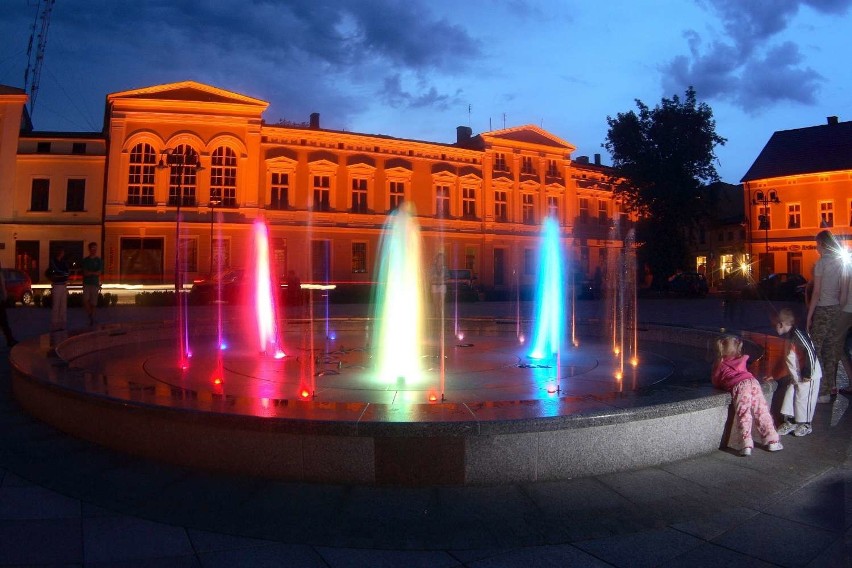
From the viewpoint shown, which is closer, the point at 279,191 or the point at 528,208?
the point at 279,191

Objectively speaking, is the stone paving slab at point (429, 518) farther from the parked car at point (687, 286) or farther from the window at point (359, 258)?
the window at point (359, 258)

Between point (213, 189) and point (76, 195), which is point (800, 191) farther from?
point (76, 195)

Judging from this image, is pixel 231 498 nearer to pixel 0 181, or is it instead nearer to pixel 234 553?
pixel 234 553

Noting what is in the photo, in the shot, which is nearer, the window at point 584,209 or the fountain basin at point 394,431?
the fountain basin at point 394,431

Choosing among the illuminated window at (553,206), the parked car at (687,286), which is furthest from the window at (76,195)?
the parked car at (687,286)

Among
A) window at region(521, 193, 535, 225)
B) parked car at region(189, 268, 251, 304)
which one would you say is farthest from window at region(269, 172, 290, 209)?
window at region(521, 193, 535, 225)

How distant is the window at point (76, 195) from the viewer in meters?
38.8

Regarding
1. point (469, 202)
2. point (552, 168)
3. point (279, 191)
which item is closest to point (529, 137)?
point (552, 168)

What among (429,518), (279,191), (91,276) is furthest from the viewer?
(279,191)

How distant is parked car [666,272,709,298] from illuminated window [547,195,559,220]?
12.9m

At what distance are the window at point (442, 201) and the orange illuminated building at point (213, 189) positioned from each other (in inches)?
3.5

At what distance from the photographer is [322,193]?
4297cm

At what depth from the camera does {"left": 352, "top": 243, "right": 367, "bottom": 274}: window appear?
4400 cm

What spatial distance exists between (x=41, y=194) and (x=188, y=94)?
1148 centimetres
